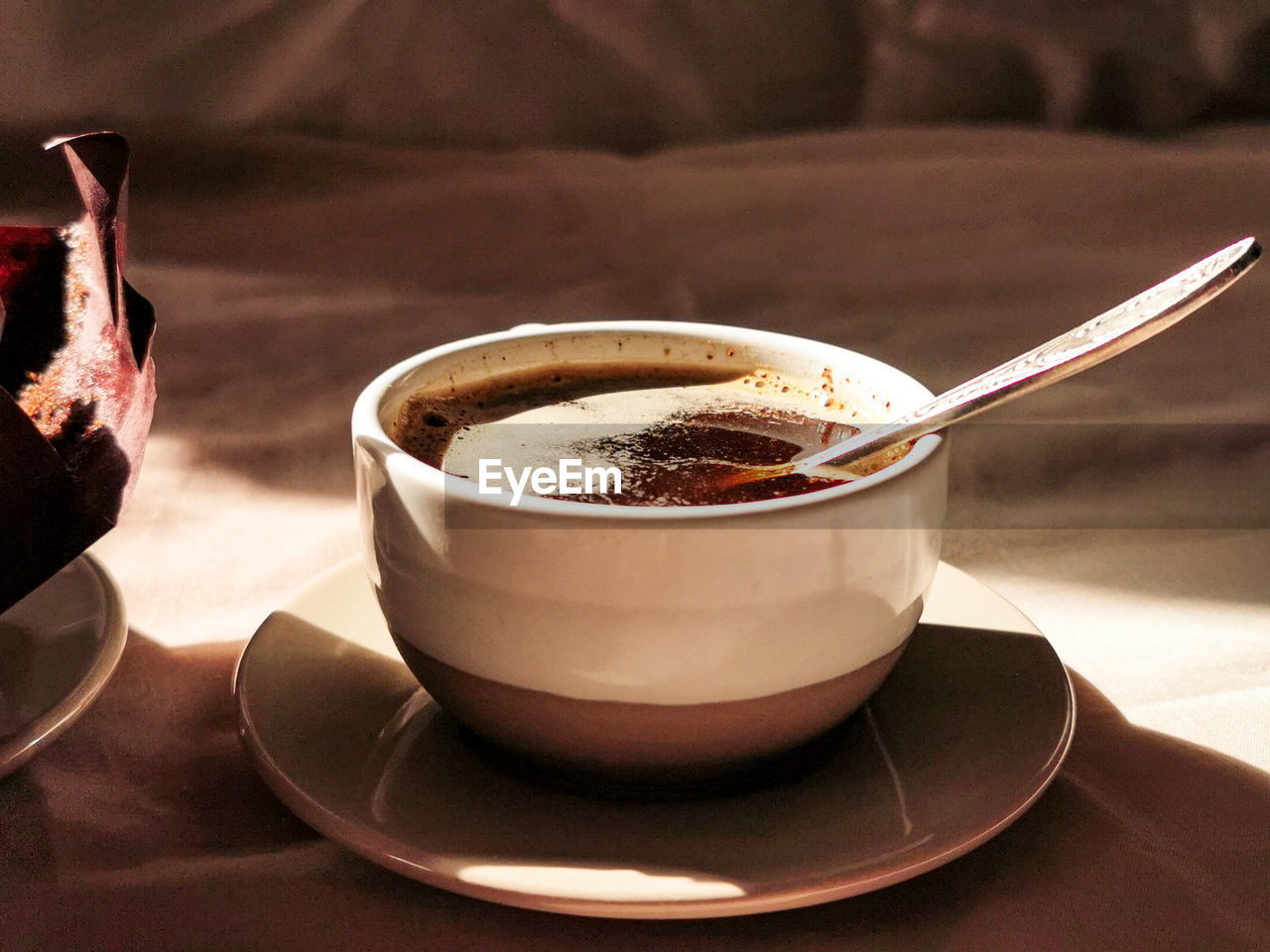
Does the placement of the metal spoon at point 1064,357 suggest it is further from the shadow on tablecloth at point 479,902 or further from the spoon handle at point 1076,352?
the shadow on tablecloth at point 479,902

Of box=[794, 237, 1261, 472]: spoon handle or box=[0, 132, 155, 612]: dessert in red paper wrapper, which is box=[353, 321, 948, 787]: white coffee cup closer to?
box=[794, 237, 1261, 472]: spoon handle

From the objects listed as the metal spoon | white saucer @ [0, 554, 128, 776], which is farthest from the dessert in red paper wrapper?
the metal spoon

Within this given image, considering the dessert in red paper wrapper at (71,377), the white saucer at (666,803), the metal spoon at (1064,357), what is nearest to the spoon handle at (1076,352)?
the metal spoon at (1064,357)

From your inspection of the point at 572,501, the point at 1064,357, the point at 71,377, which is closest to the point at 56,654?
the point at 71,377

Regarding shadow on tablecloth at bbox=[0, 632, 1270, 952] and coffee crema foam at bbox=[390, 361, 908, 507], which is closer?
shadow on tablecloth at bbox=[0, 632, 1270, 952]

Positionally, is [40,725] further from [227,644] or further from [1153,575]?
[1153,575]

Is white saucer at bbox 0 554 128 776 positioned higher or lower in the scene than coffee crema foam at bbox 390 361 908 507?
lower
